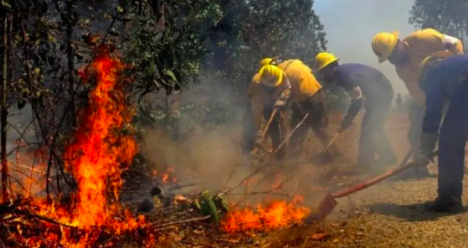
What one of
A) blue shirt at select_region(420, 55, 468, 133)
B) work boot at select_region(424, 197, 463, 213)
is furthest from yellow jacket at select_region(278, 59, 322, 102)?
work boot at select_region(424, 197, 463, 213)

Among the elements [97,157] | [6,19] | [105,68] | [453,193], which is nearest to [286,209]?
[453,193]

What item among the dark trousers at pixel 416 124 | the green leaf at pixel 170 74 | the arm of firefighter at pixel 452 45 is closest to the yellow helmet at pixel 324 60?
the dark trousers at pixel 416 124

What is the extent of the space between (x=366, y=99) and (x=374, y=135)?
66 centimetres

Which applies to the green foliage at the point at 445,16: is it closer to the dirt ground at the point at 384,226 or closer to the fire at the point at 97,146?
the dirt ground at the point at 384,226

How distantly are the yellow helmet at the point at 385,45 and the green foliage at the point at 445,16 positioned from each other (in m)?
12.5

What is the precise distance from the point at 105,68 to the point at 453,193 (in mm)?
3880

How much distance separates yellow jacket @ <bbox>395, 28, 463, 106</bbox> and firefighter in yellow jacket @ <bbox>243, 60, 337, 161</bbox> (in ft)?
5.14

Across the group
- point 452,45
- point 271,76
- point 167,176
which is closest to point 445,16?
point 452,45

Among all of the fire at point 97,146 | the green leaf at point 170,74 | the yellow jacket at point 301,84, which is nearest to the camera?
the green leaf at point 170,74

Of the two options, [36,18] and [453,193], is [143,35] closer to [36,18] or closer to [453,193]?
[36,18]

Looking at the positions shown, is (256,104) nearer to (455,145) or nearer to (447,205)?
(455,145)

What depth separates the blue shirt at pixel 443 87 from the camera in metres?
5.30

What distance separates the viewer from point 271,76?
8.30 metres

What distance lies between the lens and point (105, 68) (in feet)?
16.5
